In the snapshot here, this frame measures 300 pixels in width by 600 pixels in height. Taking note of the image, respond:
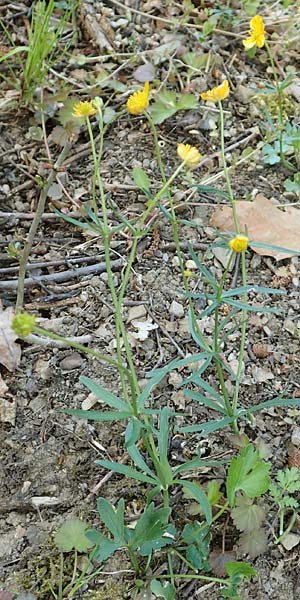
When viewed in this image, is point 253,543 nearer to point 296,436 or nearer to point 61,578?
point 296,436

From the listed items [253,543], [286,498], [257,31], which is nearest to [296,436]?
[286,498]

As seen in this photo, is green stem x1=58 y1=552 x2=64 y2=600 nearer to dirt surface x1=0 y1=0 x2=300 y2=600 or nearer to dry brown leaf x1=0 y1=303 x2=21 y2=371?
dirt surface x1=0 y1=0 x2=300 y2=600

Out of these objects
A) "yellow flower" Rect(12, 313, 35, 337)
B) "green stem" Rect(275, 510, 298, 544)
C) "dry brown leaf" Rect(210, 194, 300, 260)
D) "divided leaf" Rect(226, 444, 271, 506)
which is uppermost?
"yellow flower" Rect(12, 313, 35, 337)

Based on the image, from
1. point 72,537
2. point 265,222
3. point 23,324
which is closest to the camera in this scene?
point 23,324

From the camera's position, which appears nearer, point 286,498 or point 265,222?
point 286,498

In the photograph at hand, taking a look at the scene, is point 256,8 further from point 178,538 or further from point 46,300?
point 178,538

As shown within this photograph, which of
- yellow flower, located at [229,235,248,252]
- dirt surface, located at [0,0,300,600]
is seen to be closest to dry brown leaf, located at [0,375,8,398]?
dirt surface, located at [0,0,300,600]
